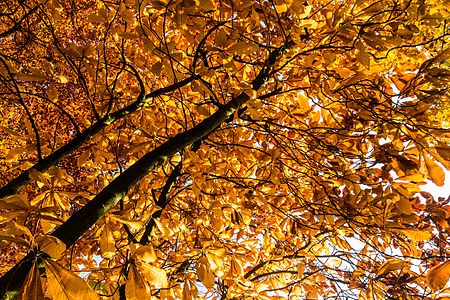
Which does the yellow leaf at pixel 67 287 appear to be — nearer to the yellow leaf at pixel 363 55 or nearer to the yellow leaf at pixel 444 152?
the yellow leaf at pixel 363 55

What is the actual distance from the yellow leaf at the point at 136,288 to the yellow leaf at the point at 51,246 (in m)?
0.26

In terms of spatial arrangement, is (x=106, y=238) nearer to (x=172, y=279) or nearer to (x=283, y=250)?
(x=172, y=279)

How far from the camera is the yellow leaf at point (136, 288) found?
985 mm

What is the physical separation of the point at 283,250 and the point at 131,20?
2219mm

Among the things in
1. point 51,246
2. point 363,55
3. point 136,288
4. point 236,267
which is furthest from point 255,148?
point 51,246

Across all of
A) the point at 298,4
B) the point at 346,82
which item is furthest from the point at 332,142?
the point at 298,4

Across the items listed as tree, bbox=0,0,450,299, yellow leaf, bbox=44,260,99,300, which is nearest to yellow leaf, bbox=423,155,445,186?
tree, bbox=0,0,450,299

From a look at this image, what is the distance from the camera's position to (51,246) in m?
0.85

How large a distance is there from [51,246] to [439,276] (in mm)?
1074

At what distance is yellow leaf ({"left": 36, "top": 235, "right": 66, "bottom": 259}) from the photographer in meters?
0.84

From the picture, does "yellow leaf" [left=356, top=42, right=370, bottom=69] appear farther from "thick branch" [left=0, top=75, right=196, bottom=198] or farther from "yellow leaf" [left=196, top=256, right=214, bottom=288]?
"yellow leaf" [left=196, top=256, right=214, bottom=288]

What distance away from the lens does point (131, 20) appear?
154 centimetres

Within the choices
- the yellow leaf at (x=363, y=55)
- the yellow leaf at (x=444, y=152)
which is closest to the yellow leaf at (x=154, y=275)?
the yellow leaf at (x=363, y=55)

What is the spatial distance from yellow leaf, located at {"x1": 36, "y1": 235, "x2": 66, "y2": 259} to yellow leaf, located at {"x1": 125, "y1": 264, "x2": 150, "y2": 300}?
0.26 metres
